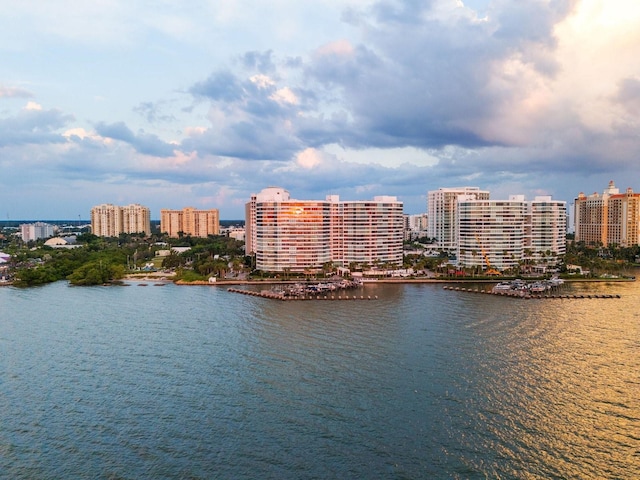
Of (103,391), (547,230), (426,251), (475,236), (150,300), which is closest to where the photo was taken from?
(103,391)

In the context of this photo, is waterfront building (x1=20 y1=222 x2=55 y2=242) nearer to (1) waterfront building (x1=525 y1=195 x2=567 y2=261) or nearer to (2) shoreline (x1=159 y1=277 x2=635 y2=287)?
(2) shoreline (x1=159 y1=277 x2=635 y2=287)

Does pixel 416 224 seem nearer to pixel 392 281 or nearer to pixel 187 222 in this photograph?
pixel 187 222

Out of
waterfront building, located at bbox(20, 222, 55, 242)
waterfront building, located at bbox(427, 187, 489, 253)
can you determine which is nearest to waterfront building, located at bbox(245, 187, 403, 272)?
waterfront building, located at bbox(427, 187, 489, 253)

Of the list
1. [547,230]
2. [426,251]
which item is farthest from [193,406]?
[426,251]

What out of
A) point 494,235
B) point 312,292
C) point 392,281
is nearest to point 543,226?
point 494,235

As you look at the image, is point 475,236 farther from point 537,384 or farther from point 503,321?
point 537,384

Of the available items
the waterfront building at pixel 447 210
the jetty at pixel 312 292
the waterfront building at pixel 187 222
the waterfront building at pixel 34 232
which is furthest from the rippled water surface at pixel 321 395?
the waterfront building at pixel 34 232
